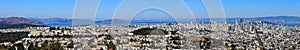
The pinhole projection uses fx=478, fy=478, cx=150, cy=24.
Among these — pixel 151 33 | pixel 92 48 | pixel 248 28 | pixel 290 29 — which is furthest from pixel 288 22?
pixel 92 48

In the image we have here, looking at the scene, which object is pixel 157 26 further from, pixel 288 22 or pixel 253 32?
pixel 288 22

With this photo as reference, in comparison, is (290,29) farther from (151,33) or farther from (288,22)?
(151,33)

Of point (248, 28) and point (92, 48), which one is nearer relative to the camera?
point (92, 48)

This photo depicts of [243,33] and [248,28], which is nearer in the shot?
[243,33]

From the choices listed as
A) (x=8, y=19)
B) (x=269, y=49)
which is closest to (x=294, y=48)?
(x=269, y=49)

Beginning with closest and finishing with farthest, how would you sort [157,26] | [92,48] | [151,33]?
[92,48]
[151,33]
[157,26]

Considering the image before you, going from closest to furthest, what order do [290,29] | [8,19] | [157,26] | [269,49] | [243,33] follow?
[269,49], [157,26], [243,33], [290,29], [8,19]

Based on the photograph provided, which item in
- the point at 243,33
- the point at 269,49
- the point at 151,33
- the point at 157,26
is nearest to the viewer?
the point at 269,49

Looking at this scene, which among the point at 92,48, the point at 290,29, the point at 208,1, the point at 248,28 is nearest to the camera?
the point at 208,1

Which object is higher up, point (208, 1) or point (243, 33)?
point (208, 1)
